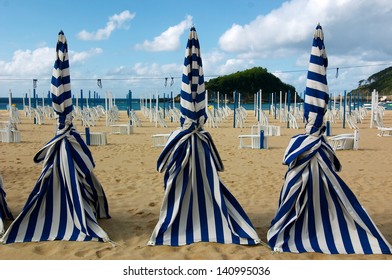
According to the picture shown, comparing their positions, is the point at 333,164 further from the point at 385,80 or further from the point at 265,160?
the point at 385,80

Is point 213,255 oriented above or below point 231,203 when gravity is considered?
below

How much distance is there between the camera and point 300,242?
3266mm

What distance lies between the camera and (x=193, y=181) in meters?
3.47

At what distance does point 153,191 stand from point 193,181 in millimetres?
2030

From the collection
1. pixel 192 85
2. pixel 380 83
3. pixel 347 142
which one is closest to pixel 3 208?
pixel 192 85

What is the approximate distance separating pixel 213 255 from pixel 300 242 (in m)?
0.78

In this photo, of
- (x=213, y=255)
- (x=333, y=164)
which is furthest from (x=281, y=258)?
(x=333, y=164)

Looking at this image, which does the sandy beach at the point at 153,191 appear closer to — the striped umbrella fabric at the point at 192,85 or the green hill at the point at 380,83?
the striped umbrella fabric at the point at 192,85

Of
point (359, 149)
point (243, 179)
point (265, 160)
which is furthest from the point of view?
point (359, 149)

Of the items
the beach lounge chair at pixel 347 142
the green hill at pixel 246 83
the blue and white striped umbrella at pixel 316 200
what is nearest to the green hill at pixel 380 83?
the green hill at pixel 246 83

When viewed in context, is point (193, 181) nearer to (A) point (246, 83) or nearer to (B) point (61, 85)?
(B) point (61, 85)

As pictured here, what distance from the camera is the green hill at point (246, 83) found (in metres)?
65.6

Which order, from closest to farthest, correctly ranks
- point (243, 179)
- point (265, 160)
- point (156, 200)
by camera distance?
point (156, 200), point (243, 179), point (265, 160)

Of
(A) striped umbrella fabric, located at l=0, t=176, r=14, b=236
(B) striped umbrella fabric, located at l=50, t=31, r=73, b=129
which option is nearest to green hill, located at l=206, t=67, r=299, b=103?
(A) striped umbrella fabric, located at l=0, t=176, r=14, b=236
